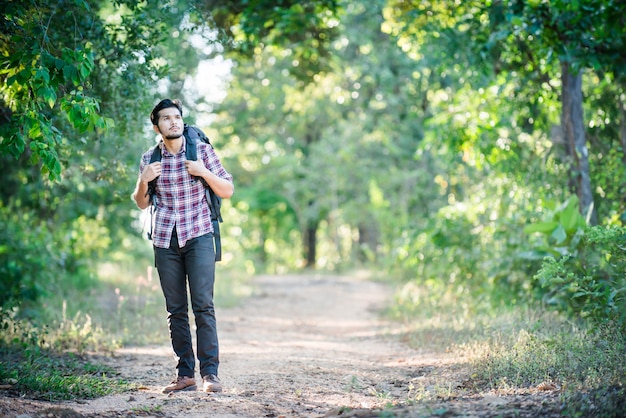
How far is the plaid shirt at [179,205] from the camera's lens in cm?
523

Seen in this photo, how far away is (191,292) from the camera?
17.5 ft

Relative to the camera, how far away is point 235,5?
995cm

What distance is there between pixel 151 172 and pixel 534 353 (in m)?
3.26

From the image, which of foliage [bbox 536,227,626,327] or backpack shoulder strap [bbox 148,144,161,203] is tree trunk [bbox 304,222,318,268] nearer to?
foliage [bbox 536,227,626,327]

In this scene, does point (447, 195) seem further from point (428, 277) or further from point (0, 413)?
point (0, 413)

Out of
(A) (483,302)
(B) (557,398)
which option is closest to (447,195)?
(A) (483,302)

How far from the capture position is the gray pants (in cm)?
524

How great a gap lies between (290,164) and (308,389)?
20.2 meters

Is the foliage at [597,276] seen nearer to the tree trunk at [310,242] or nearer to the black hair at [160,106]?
the black hair at [160,106]

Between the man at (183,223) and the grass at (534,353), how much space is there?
162cm

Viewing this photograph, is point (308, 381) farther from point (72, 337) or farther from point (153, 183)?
point (72, 337)

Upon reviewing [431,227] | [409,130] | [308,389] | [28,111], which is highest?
[409,130]

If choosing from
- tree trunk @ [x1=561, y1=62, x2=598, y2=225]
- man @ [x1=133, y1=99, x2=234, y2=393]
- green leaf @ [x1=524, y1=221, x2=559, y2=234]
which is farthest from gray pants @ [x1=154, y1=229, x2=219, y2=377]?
tree trunk @ [x1=561, y1=62, x2=598, y2=225]

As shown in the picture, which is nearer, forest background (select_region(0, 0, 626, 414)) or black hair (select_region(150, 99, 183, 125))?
black hair (select_region(150, 99, 183, 125))
